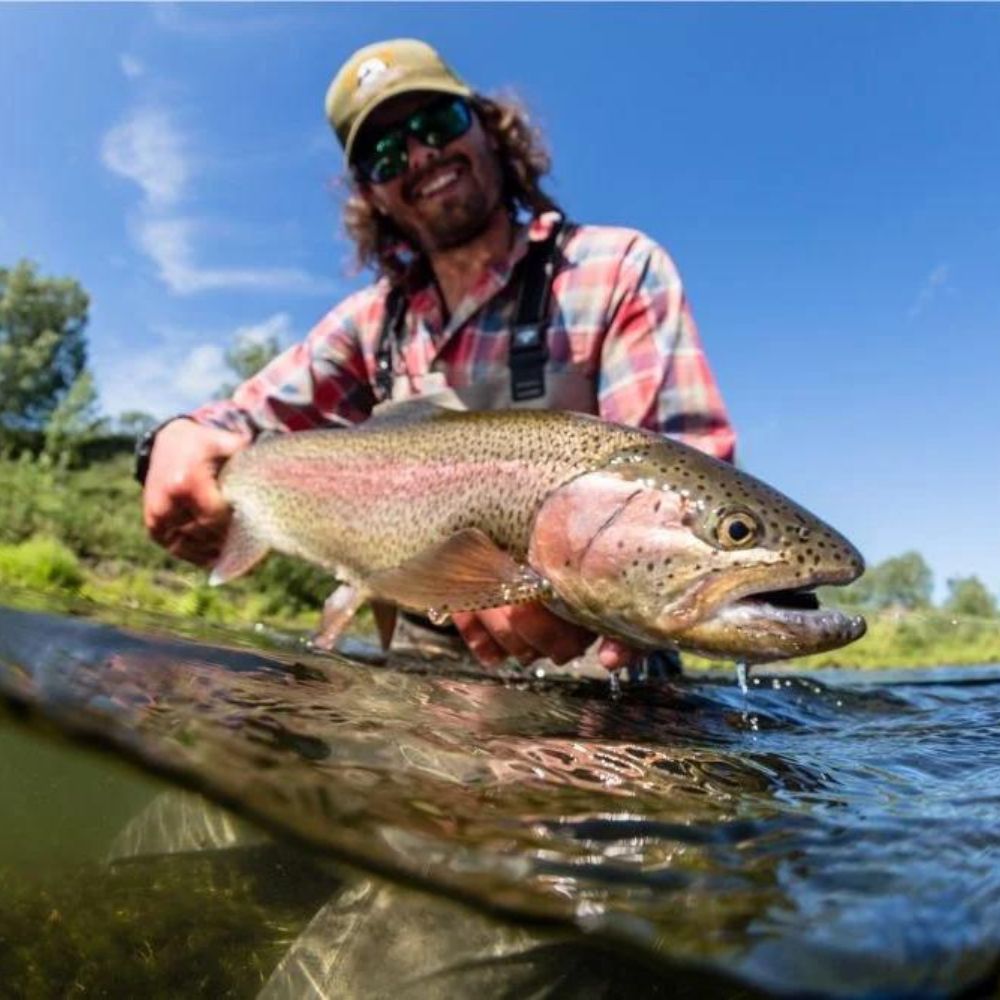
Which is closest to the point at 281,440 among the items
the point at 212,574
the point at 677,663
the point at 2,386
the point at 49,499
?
the point at 212,574

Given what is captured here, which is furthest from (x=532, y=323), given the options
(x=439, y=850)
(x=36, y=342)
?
(x=36, y=342)

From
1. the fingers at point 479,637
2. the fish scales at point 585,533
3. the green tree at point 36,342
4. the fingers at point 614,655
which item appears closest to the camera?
the fish scales at point 585,533

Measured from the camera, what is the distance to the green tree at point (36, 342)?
44.4 meters

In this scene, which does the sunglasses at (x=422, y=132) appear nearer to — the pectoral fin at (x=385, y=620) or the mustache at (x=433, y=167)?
the mustache at (x=433, y=167)

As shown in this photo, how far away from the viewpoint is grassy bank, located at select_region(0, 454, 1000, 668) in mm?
10805

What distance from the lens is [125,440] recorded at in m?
31.8

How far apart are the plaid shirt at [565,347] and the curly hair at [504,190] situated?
0.95 ft

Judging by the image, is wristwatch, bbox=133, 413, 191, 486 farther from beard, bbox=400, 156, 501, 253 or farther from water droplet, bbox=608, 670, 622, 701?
water droplet, bbox=608, 670, 622, 701

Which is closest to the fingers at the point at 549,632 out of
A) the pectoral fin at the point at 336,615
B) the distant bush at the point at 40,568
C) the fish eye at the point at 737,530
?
the fish eye at the point at 737,530

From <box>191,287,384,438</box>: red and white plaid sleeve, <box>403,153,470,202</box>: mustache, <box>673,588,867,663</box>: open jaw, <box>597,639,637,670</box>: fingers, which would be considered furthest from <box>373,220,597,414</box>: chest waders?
<box>673,588,867,663</box>: open jaw

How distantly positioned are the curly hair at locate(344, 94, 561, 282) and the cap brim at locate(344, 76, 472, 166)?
62 cm

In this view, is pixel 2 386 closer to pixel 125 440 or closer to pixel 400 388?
pixel 125 440

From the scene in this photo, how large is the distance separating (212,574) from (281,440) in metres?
0.78

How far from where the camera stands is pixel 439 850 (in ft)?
5.10
